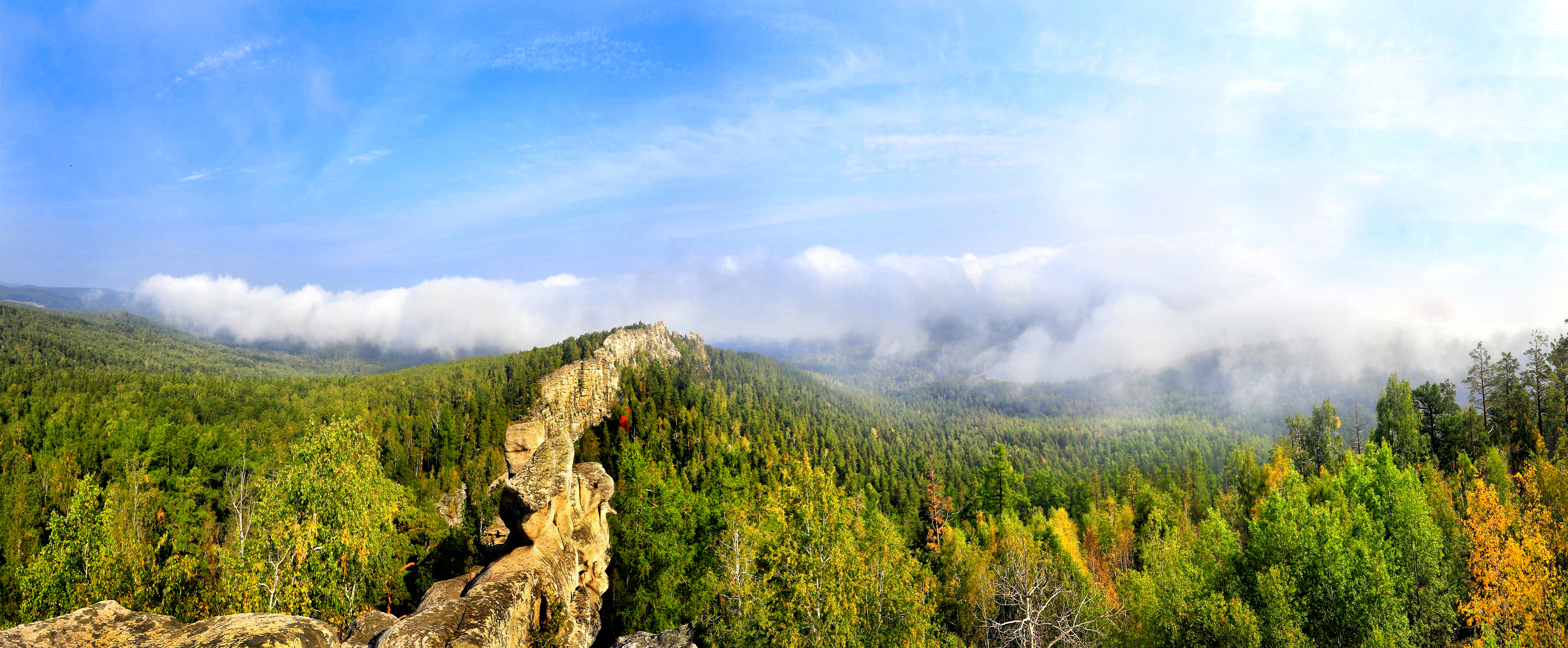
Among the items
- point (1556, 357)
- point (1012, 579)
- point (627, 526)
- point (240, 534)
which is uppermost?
A: point (1556, 357)

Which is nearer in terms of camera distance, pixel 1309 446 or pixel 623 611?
pixel 623 611

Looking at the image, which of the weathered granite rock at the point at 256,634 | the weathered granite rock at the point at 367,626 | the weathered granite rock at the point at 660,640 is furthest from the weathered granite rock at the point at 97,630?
the weathered granite rock at the point at 660,640

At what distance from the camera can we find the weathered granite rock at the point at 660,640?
32.8 metres

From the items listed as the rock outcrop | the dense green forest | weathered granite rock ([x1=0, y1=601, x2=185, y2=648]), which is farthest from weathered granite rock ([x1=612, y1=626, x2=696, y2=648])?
weathered granite rock ([x1=0, y1=601, x2=185, y2=648])

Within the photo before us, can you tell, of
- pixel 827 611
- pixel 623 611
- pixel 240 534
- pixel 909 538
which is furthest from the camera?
pixel 909 538

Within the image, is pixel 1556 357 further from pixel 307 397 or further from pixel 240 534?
pixel 307 397

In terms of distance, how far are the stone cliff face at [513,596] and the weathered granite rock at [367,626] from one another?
55mm

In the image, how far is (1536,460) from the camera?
5712 centimetres

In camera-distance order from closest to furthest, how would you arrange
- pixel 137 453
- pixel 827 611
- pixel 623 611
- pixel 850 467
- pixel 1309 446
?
pixel 827 611, pixel 623 611, pixel 137 453, pixel 1309 446, pixel 850 467

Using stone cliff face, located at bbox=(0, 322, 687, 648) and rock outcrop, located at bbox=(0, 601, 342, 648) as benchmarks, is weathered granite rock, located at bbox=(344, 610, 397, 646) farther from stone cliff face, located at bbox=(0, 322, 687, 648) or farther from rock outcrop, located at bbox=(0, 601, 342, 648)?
rock outcrop, located at bbox=(0, 601, 342, 648)

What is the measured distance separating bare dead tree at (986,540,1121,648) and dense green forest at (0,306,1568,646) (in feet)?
1.46

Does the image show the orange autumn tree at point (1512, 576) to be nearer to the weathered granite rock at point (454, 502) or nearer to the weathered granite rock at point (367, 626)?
the weathered granite rock at point (367, 626)

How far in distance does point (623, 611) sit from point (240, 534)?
19.2 m

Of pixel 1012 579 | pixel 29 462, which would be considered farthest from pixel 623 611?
pixel 29 462
